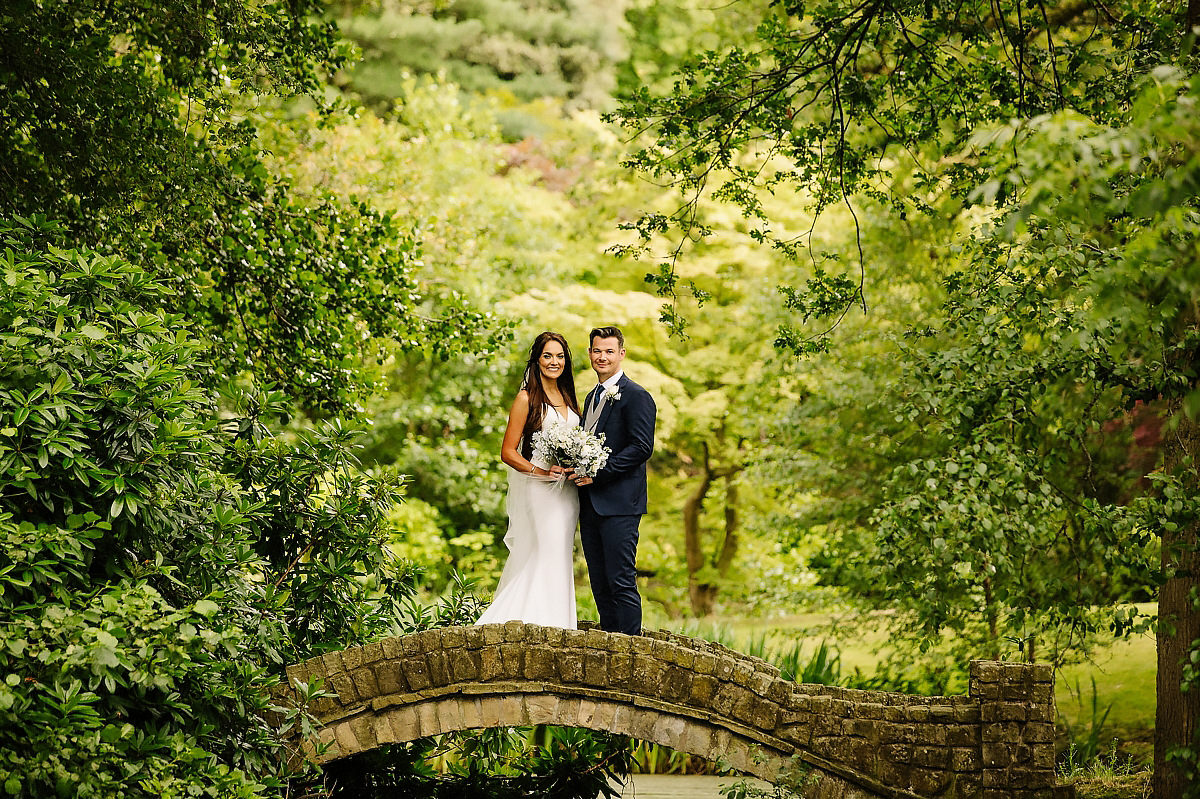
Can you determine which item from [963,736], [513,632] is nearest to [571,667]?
[513,632]

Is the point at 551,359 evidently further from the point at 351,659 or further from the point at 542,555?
the point at 351,659

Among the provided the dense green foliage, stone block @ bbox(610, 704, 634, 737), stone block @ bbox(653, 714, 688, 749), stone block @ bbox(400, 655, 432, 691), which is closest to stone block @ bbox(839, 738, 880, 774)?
stone block @ bbox(653, 714, 688, 749)

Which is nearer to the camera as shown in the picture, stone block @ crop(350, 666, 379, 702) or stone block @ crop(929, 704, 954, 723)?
stone block @ crop(929, 704, 954, 723)

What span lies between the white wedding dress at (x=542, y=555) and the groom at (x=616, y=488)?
5.3 inches

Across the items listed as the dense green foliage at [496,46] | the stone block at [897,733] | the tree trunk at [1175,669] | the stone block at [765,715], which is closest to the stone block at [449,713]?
the stone block at [765,715]

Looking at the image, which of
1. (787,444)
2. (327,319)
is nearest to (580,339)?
(787,444)

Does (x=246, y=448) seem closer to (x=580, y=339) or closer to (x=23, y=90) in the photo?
(x=23, y=90)

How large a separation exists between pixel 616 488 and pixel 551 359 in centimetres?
79

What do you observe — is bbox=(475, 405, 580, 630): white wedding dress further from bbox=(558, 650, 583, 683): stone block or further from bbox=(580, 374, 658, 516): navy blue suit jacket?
bbox=(558, 650, 583, 683): stone block

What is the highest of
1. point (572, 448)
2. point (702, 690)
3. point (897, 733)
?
point (572, 448)

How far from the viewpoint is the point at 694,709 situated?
5.42 m

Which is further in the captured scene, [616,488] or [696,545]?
[696,545]

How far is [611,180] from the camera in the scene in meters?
13.9

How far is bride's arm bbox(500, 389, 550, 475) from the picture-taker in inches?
234
